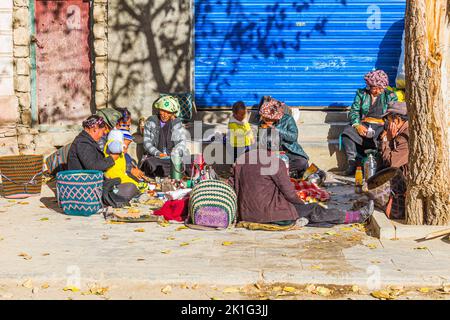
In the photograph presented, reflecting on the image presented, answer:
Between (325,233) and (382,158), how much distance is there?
1730 mm

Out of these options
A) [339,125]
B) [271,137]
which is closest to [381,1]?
[339,125]

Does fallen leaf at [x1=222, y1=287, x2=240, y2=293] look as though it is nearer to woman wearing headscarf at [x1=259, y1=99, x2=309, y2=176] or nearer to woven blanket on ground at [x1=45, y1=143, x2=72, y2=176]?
woman wearing headscarf at [x1=259, y1=99, x2=309, y2=176]

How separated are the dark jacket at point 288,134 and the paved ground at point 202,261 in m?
2.92

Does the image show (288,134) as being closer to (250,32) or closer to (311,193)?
(311,193)

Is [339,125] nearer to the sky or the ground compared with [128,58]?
nearer to the ground

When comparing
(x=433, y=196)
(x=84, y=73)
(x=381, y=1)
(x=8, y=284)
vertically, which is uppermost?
(x=381, y=1)

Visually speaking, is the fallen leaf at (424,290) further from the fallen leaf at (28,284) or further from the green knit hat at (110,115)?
the green knit hat at (110,115)

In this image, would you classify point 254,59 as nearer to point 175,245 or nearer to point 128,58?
point 128,58

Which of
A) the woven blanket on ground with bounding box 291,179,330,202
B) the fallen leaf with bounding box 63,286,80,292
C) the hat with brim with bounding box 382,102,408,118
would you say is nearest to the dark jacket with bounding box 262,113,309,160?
the woven blanket on ground with bounding box 291,179,330,202

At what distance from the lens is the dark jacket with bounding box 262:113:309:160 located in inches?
457

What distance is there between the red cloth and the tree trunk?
8.57ft

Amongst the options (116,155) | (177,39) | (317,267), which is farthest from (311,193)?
(177,39)

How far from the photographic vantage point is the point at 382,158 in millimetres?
9914

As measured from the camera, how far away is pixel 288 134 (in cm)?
1162
